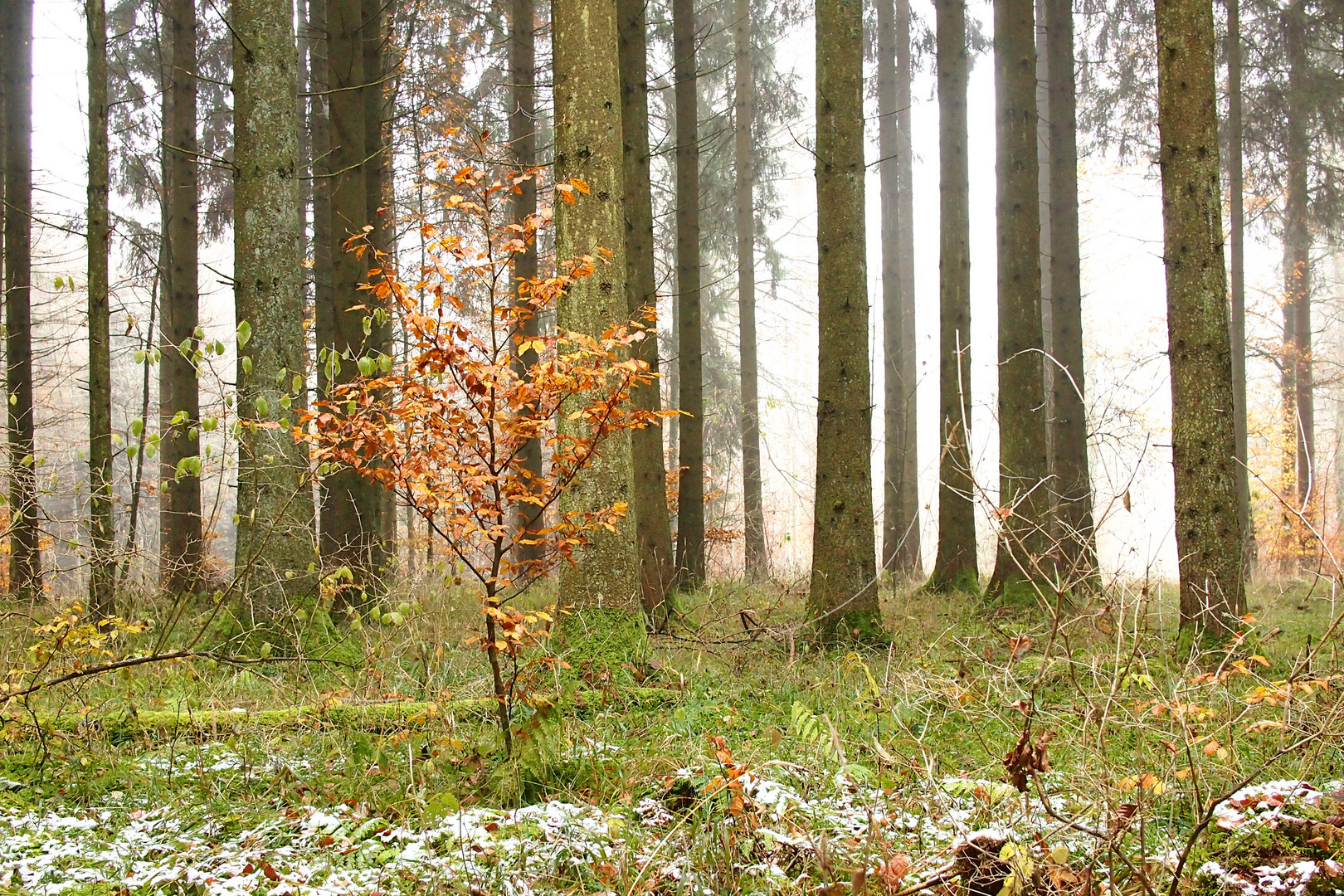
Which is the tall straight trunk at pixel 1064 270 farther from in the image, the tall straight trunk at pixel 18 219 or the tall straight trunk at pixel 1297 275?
the tall straight trunk at pixel 18 219

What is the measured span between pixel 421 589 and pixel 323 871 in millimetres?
4492

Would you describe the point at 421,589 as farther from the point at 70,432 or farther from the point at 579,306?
the point at 70,432

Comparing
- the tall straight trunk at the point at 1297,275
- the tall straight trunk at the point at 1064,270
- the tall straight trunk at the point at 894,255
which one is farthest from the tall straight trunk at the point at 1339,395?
the tall straight trunk at the point at 1064,270

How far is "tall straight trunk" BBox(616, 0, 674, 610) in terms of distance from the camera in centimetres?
854

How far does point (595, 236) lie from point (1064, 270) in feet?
25.6

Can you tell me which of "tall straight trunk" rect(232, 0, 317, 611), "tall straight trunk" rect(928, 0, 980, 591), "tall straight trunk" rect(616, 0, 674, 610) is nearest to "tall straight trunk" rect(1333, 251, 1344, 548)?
"tall straight trunk" rect(928, 0, 980, 591)

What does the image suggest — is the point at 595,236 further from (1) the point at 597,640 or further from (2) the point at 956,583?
(2) the point at 956,583

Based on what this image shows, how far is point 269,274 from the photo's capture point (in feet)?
20.6

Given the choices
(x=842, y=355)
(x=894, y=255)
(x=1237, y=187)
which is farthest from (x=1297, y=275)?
(x=842, y=355)

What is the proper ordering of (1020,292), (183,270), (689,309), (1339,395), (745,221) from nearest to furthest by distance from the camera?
1. (1020,292)
2. (689,309)
3. (183,270)
4. (745,221)
5. (1339,395)

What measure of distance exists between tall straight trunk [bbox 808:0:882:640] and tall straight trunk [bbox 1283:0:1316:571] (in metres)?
7.99

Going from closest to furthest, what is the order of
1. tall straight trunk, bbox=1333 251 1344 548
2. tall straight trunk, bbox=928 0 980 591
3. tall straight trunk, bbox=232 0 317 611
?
tall straight trunk, bbox=232 0 317 611 < tall straight trunk, bbox=928 0 980 591 < tall straight trunk, bbox=1333 251 1344 548

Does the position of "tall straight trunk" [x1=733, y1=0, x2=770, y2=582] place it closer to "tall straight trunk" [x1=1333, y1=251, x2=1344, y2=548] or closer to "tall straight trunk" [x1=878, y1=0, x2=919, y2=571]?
"tall straight trunk" [x1=878, y1=0, x2=919, y2=571]

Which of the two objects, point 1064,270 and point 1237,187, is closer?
point 1064,270
